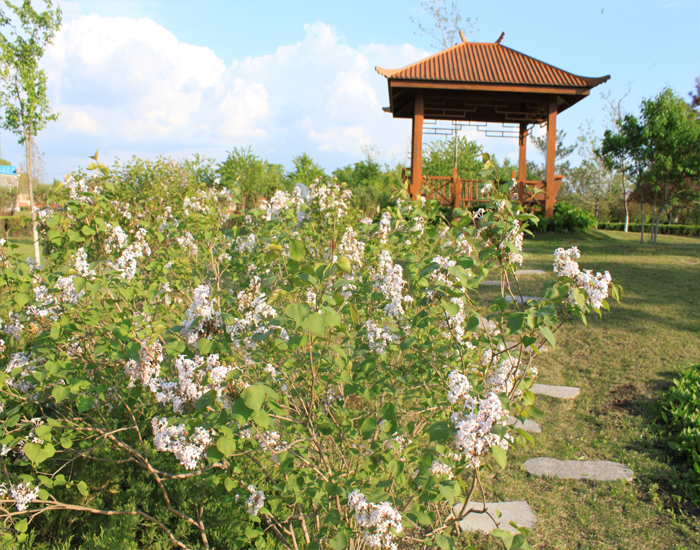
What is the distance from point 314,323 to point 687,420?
3.42m

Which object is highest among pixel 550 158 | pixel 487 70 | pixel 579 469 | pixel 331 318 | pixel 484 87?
pixel 487 70

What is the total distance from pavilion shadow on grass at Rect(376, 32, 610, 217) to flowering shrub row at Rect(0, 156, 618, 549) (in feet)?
28.0

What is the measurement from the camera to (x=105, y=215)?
9.45ft

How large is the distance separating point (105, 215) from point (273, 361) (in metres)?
1.75

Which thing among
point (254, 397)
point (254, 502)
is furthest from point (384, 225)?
point (254, 397)

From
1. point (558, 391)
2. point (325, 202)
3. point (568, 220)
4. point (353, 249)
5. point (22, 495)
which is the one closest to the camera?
point (22, 495)

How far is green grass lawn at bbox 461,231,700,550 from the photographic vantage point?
2467 mm

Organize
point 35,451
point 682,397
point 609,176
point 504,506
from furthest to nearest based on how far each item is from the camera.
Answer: point 609,176
point 682,397
point 504,506
point 35,451

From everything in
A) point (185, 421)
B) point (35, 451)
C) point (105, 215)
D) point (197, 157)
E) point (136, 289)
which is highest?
point (197, 157)

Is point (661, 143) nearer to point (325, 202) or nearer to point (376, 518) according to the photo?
point (325, 202)

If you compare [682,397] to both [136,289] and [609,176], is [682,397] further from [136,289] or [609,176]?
[609,176]

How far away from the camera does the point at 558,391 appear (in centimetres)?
406

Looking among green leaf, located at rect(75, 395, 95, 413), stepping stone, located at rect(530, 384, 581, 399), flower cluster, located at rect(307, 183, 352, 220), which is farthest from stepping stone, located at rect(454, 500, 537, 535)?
flower cluster, located at rect(307, 183, 352, 220)

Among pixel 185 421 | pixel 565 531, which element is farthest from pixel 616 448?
pixel 185 421
